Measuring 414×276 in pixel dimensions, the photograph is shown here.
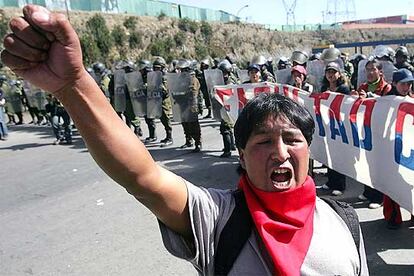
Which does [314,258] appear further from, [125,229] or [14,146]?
[14,146]

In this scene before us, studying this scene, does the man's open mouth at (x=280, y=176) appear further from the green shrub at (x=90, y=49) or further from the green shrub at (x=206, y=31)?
the green shrub at (x=206, y=31)

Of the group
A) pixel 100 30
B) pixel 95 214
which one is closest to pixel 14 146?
pixel 95 214

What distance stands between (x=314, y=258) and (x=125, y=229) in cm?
371

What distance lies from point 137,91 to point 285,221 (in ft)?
28.9

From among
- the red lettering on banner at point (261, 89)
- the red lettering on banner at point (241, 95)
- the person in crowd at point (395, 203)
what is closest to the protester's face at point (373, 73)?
the person in crowd at point (395, 203)

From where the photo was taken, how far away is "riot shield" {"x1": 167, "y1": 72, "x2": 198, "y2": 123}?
877cm

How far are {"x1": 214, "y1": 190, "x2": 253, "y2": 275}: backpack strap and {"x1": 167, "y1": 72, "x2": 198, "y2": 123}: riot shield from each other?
288 inches

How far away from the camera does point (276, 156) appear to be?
144 cm

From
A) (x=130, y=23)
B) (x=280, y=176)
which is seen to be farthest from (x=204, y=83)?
(x=130, y=23)

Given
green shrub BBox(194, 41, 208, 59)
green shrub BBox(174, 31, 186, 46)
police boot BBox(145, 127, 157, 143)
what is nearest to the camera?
police boot BBox(145, 127, 157, 143)

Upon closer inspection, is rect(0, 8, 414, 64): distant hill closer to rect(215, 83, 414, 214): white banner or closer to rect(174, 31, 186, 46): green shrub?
rect(174, 31, 186, 46): green shrub

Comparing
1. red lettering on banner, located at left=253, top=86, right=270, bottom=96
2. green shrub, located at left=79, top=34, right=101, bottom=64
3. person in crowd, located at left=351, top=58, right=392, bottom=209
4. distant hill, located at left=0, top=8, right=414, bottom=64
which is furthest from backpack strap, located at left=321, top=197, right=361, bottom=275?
green shrub, located at left=79, top=34, right=101, bottom=64

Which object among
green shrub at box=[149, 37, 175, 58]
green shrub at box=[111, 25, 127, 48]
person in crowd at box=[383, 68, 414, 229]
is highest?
green shrub at box=[111, 25, 127, 48]

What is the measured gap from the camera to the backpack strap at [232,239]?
1.32 m
